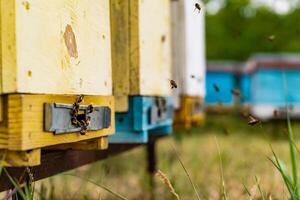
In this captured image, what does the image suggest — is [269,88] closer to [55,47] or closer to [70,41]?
[70,41]

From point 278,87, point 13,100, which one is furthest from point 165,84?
point 278,87

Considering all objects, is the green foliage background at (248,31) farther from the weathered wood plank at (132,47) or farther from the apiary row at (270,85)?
the weathered wood plank at (132,47)

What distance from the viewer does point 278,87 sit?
10.2 m

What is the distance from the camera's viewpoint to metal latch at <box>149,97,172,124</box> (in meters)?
3.02

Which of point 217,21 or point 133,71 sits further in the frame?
point 217,21

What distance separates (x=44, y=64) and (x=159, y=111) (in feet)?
4.76

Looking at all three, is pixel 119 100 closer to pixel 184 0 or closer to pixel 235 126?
pixel 184 0

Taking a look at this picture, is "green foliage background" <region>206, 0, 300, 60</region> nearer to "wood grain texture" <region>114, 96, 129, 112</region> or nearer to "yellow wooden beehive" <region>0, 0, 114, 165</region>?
"wood grain texture" <region>114, 96, 129, 112</region>

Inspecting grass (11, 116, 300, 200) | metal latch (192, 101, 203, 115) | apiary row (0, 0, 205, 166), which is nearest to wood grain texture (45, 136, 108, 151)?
apiary row (0, 0, 205, 166)

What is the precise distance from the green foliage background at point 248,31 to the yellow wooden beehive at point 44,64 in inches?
471

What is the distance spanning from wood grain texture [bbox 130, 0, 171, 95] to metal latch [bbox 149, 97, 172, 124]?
0.04 meters

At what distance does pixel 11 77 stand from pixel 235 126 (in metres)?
10.6

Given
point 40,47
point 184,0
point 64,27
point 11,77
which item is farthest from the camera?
point 184,0

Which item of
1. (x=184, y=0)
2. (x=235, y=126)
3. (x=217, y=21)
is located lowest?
(x=235, y=126)
